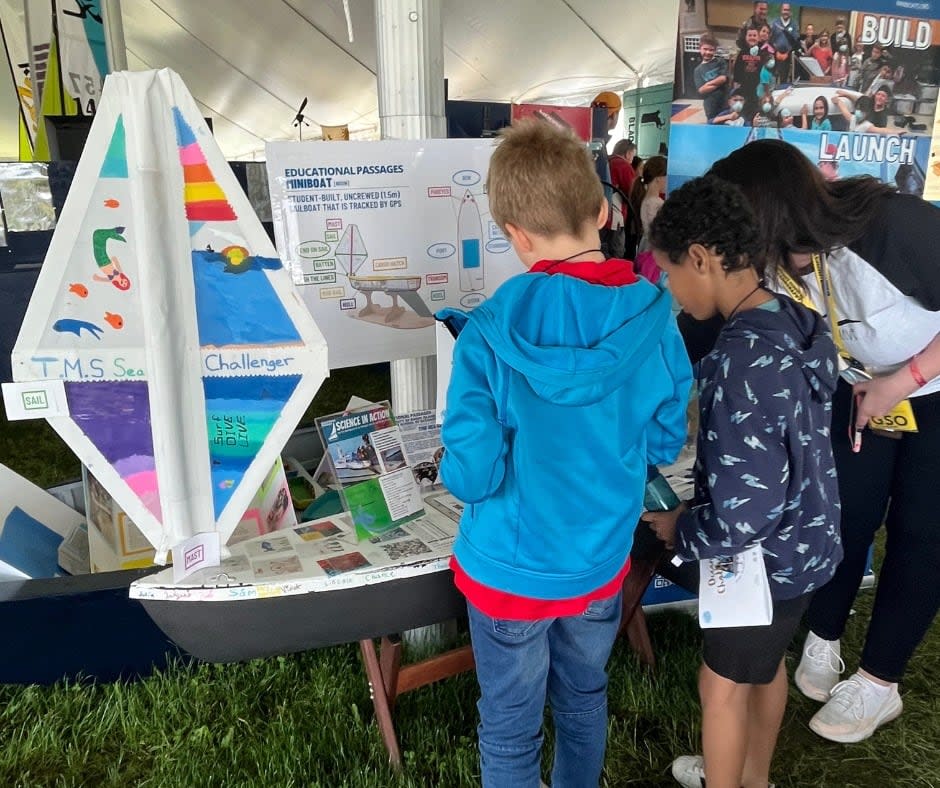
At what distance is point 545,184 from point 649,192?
2001 millimetres

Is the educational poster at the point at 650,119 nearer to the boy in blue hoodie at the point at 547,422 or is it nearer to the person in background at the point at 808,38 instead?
the person in background at the point at 808,38

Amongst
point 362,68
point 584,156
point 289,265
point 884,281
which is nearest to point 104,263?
point 289,265

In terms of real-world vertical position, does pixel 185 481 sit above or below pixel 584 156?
below

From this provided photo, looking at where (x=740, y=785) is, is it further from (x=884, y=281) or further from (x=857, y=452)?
(x=884, y=281)

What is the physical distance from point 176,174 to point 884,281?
1296 mm

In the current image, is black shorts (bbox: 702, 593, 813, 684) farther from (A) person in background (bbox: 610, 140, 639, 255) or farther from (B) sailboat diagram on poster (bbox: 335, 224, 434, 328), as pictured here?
(A) person in background (bbox: 610, 140, 639, 255)

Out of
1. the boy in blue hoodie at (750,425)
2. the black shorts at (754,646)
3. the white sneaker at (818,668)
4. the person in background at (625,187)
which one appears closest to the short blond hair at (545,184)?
the boy in blue hoodie at (750,425)

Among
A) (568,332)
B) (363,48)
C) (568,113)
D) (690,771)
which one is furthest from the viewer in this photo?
(363,48)

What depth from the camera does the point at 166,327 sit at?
1.15 m

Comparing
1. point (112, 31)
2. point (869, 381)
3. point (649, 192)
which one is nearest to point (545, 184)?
point (869, 381)

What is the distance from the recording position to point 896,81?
6.59ft

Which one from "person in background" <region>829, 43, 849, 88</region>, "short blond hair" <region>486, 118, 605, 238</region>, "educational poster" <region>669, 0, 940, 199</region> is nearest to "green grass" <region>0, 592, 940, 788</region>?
"short blond hair" <region>486, 118, 605, 238</region>

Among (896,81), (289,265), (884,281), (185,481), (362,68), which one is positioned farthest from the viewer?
(362,68)

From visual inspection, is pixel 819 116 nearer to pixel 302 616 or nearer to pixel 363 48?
pixel 302 616
